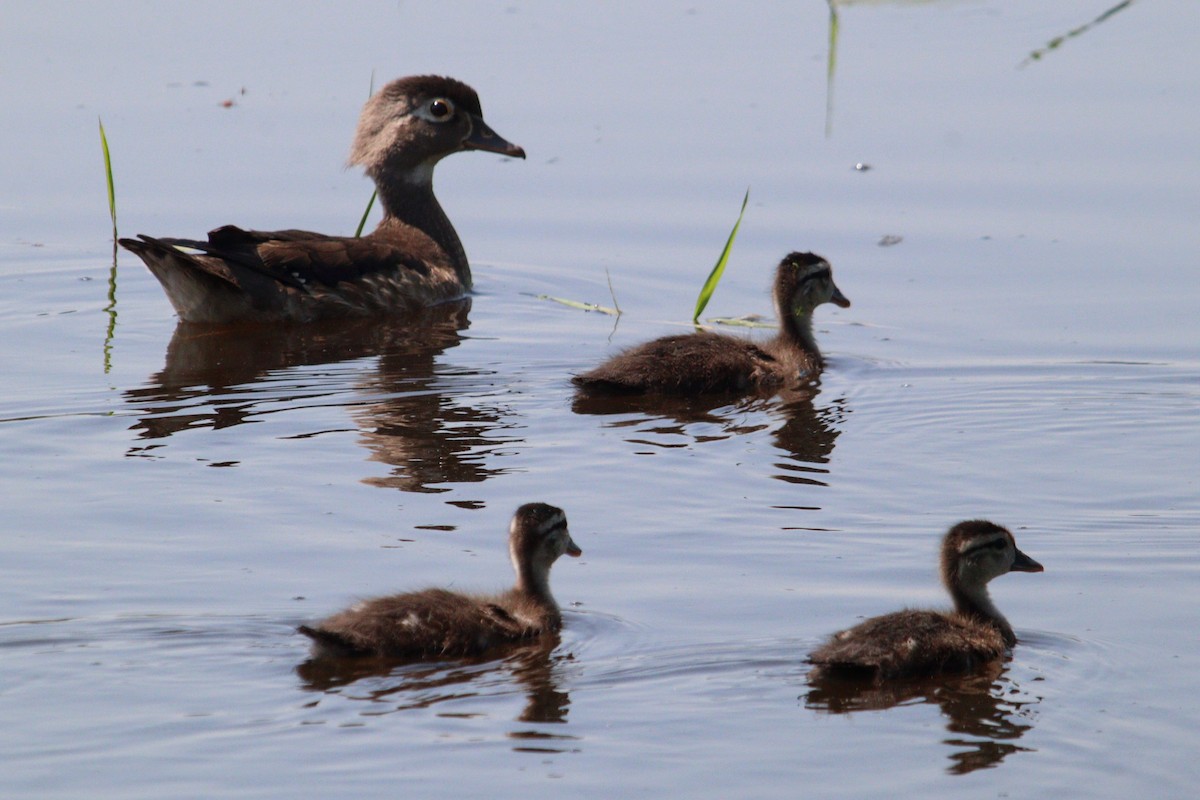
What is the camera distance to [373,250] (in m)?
12.5

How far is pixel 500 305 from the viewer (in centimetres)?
1259

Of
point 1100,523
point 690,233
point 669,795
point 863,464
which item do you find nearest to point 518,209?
point 690,233

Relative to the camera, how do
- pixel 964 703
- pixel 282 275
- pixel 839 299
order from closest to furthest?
pixel 964 703
pixel 839 299
pixel 282 275

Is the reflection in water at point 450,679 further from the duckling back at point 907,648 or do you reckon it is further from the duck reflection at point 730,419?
the duck reflection at point 730,419

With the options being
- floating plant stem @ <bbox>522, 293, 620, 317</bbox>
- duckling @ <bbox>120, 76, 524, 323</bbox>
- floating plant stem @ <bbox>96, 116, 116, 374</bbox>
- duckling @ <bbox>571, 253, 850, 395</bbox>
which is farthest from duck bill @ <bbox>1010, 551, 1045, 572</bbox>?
duckling @ <bbox>120, 76, 524, 323</bbox>

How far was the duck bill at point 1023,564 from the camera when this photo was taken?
24.5 feet

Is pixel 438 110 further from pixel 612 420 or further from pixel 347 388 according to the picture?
pixel 612 420

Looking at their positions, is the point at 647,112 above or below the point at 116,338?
above

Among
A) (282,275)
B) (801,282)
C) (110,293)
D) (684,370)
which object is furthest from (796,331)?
(110,293)

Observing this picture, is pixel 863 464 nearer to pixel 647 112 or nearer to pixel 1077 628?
pixel 1077 628

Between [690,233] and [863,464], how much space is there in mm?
4527

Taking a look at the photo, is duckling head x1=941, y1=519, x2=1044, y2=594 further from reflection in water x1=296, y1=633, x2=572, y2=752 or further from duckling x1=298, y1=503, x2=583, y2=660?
reflection in water x1=296, y1=633, x2=572, y2=752

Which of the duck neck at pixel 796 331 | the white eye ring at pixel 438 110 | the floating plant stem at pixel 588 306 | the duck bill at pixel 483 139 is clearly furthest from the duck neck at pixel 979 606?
the white eye ring at pixel 438 110

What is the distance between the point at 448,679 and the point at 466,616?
33cm
